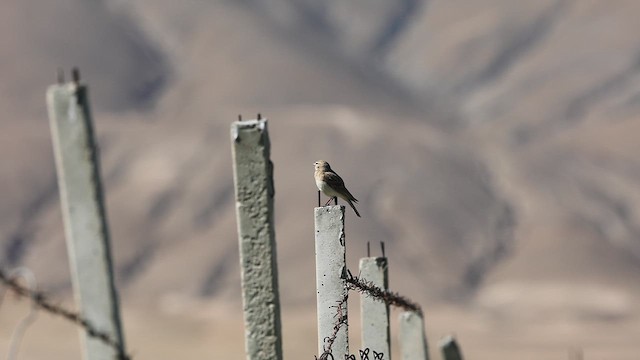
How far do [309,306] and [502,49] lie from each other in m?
84.5

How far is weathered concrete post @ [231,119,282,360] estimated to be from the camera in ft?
16.7

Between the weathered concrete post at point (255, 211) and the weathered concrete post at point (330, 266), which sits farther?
the weathered concrete post at point (330, 266)

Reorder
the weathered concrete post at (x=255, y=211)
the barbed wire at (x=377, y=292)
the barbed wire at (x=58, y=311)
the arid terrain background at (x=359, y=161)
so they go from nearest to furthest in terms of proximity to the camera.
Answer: the barbed wire at (x=58, y=311) → the weathered concrete post at (x=255, y=211) → the barbed wire at (x=377, y=292) → the arid terrain background at (x=359, y=161)

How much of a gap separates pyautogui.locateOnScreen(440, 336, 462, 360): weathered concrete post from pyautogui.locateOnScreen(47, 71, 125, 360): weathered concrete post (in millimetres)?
4537

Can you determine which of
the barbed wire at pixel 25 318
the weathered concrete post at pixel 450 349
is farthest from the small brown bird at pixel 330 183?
the barbed wire at pixel 25 318

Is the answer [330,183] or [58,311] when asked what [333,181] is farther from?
[58,311]

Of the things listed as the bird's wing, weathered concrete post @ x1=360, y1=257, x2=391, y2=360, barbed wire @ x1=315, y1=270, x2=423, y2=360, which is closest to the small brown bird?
the bird's wing

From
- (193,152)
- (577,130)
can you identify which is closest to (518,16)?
(577,130)

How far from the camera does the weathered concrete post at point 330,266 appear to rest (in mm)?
6816

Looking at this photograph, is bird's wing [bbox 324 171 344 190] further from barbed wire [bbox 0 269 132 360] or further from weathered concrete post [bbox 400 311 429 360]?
barbed wire [bbox 0 269 132 360]

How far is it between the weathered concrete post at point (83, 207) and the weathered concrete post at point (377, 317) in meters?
4.11

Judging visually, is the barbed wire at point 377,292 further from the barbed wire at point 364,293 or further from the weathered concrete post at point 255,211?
the weathered concrete post at point 255,211

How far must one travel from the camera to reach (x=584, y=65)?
16200cm

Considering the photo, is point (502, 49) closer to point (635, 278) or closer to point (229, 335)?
point (635, 278)
